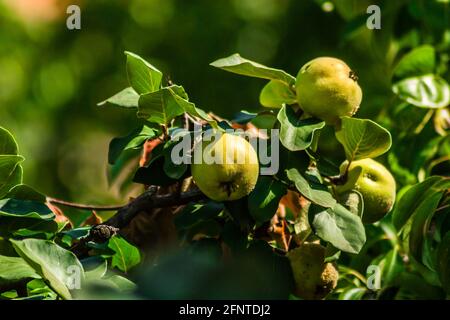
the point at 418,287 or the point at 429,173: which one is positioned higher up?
the point at 429,173

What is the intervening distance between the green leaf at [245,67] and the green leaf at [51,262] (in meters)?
0.26

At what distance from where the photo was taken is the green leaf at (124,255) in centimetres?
96

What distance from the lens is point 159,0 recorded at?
305 cm

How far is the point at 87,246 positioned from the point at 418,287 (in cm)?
48

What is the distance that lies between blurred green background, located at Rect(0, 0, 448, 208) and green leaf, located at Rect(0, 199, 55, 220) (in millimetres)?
1766

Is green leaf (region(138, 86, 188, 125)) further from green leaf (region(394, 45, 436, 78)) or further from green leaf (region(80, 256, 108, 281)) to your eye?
green leaf (region(394, 45, 436, 78))

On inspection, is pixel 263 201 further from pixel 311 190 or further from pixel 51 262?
pixel 51 262

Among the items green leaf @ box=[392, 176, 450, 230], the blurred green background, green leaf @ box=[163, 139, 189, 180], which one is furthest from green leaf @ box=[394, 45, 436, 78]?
the blurred green background

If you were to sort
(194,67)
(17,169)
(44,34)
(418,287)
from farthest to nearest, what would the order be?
(44,34)
(194,67)
(418,287)
(17,169)

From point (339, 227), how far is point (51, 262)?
295 mm

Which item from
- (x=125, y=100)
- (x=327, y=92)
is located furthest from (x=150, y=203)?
(x=327, y=92)
